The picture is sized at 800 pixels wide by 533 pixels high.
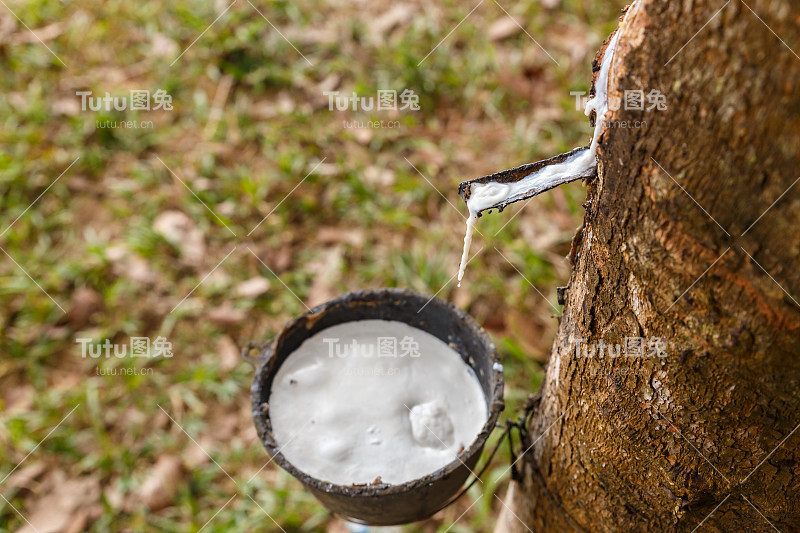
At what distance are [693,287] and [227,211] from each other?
2811mm

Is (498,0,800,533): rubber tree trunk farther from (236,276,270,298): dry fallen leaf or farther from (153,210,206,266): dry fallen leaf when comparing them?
(153,210,206,266): dry fallen leaf

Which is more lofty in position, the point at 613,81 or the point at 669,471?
the point at 613,81

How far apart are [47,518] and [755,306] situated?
8.86 feet

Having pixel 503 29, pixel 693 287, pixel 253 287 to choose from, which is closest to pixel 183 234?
pixel 253 287

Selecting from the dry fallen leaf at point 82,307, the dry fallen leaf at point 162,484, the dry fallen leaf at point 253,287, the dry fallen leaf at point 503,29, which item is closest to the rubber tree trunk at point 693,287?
the dry fallen leaf at point 162,484

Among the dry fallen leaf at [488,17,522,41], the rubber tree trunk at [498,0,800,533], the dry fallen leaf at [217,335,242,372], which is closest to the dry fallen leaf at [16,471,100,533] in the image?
the dry fallen leaf at [217,335,242,372]

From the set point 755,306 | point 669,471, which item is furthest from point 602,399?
point 755,306

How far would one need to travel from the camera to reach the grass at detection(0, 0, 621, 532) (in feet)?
9.14

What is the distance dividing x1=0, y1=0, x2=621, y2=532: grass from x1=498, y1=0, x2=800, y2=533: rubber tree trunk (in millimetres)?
1427

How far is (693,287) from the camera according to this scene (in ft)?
3.32

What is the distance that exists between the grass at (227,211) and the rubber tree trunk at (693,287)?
1.43 metres

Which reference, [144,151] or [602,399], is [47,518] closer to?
[144,151]

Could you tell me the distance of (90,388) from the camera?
2.93 metres

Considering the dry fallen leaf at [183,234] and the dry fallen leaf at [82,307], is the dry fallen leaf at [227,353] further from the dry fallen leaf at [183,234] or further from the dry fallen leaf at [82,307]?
the dry fallen leaf at [82,307]
